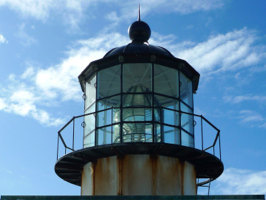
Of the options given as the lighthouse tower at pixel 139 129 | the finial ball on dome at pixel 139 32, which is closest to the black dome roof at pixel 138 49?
the lighthouse tower at pixel 139 129

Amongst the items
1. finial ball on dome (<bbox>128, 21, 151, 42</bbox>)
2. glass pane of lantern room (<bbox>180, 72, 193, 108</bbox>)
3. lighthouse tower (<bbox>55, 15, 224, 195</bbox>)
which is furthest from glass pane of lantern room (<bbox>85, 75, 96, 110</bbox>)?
glass pane of lantern room (<bbox>180, 72, 193, 108</bbox>)

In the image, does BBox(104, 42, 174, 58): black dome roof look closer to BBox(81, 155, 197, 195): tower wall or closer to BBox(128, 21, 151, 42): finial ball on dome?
BBox(128, 21, 151, 42): finial ball on dome

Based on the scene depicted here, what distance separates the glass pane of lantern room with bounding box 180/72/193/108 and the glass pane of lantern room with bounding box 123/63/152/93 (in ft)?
3.63

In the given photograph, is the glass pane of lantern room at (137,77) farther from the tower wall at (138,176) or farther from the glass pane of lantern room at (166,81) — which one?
the tower wall at (138,176)

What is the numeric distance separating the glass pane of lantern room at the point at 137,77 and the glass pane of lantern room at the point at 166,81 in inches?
9.8

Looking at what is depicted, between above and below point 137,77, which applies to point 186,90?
below

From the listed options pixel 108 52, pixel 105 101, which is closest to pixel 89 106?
pixel 105 101

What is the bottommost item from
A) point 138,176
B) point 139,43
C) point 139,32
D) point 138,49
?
point 138,176

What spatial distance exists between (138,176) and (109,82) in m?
3.19

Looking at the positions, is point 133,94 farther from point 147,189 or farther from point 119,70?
point 147,189

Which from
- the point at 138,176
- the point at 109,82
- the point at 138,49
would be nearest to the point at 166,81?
the point at 138,49

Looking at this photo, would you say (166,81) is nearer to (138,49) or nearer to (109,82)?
(138,49)

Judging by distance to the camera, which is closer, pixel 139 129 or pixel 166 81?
pixel 139 129

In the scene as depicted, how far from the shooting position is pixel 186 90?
56.0 feet
